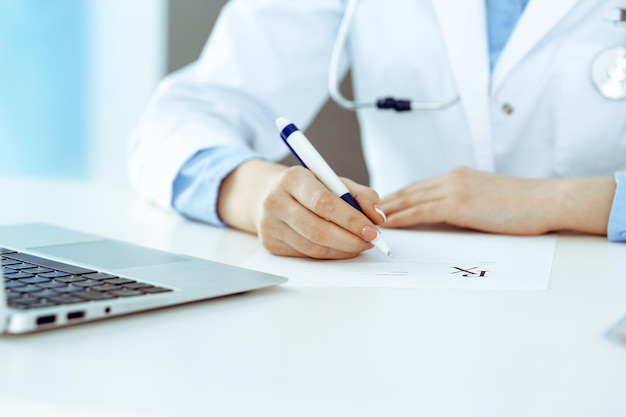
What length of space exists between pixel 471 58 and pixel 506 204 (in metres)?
0.31

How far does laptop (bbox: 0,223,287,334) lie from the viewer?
19.4 inches

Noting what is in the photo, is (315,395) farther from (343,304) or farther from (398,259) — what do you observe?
(398,259)

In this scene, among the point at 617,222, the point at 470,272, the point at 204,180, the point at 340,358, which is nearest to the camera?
the point at 340,358

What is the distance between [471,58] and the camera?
1.16m

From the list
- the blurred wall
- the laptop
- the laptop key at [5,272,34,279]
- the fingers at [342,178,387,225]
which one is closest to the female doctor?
the fingers at [342,178,387,225]

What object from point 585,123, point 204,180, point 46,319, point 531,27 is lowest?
point 46,319

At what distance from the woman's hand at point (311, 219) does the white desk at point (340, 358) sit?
105 mm

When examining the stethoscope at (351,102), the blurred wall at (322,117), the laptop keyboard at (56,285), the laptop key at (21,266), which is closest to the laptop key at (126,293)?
the laptop keyboard at (56,285)

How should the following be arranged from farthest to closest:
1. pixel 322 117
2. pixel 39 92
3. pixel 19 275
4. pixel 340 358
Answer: pixel 39 92, pixel 322 117, pixel 19 275, pixel 340 358

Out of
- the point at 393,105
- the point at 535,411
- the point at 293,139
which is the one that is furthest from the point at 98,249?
the point at 393,105

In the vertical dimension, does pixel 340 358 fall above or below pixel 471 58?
below

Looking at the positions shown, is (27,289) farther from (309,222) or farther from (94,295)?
(309,222)

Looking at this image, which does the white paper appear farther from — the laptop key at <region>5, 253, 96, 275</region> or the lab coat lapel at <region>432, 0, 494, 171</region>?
the lab coat lapel at <region>432, 0, 494, 171</region>

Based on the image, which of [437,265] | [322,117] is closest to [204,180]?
[437,265]
